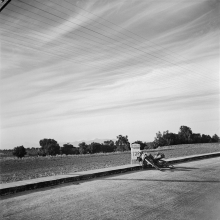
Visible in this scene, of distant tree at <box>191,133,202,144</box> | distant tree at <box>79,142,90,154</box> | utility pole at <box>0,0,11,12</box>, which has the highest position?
utility pole at <box>0,0,11,12</box>

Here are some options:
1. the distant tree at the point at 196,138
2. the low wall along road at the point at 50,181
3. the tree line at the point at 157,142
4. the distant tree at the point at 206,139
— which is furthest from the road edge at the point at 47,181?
the distant tree at the point at 206,139

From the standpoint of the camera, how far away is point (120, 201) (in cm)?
555

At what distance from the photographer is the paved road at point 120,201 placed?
4637mm

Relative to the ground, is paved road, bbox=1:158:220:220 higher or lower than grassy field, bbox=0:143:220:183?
higher

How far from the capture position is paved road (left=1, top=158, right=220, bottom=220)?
15.2 feet

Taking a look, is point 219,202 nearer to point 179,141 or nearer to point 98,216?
point 98,216

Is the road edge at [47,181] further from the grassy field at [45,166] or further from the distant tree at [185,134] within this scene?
the distant tree at [185,134]

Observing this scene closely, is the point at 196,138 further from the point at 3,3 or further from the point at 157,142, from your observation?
the point at 3,3

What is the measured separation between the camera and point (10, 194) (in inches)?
248

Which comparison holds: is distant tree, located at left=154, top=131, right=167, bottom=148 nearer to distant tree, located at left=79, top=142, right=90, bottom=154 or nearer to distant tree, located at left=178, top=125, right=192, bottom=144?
distant tree, located at left=178, top=125, right=192, bottom=144

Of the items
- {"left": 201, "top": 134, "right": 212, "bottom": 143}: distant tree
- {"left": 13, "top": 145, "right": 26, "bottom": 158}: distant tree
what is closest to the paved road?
{"left": 13, "top": 145, "right": 26, "bottom": 158}: distant tree

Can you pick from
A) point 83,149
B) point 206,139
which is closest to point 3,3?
point 83,149

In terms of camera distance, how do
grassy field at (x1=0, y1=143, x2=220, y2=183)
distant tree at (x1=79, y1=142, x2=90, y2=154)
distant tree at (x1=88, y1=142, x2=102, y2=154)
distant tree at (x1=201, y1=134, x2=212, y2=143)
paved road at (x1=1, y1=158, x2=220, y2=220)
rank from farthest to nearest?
distant tree at (x1=201, y1=134, x2=212, y2=143)
distant tree at (x1=88, y1=142, x2=102, y2=154)
distant tree at (x1=79, y1=142, x2=90, y2=154)
grassy field at (x1=0, y1=143, x2=220, y2=183)
paved road at (x1=1, y1=158, x2=220, y2=220)

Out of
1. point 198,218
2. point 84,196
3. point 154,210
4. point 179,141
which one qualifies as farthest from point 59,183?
point 179,141
